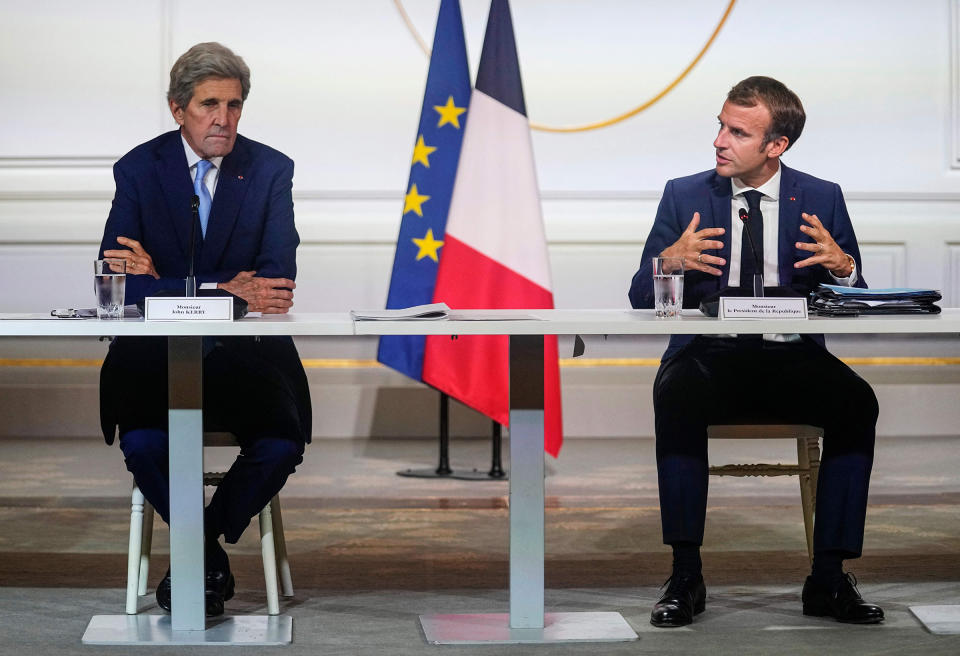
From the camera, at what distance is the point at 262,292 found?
2648mm

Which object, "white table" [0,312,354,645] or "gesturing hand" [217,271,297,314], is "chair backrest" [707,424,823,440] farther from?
"gesturing hand" [217,271,297,314]

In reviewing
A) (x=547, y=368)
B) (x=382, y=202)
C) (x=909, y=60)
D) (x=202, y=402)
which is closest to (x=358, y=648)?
(x=202, y=402)

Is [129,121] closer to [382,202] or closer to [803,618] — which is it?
[382,202]

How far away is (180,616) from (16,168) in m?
3.61

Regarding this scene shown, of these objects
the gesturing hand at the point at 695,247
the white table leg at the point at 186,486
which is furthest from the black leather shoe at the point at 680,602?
the white table leg at the point at 186,486

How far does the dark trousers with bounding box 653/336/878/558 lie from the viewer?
2400 millimetres

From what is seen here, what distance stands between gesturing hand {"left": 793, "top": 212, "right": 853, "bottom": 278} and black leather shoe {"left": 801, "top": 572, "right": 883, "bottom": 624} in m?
0.66

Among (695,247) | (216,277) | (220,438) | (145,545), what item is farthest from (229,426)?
(695,247)

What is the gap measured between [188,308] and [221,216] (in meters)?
0.64

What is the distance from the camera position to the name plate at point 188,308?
2.17m

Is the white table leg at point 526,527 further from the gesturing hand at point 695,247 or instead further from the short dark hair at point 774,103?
the short dark hair at point 774,103

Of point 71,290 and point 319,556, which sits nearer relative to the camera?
point 319,556

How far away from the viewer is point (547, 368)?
4156 millimetres

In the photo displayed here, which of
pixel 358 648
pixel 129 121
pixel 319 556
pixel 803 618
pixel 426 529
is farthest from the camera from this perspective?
pixel 129 121
